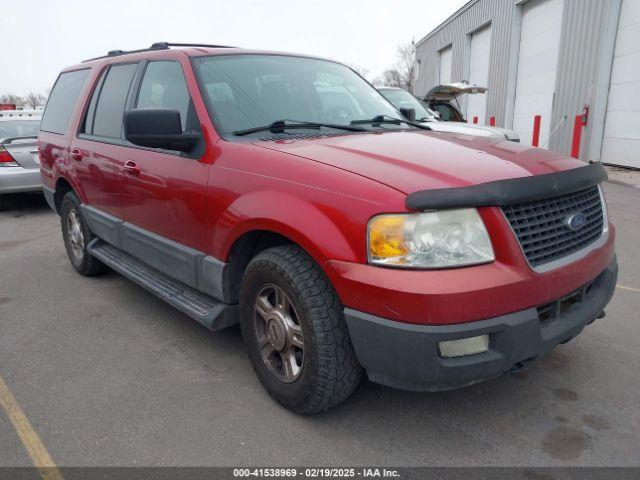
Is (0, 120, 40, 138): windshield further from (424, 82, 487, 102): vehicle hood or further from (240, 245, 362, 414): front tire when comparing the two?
(240, 245, 362, 414): front tire

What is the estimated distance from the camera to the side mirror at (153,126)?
273 cm

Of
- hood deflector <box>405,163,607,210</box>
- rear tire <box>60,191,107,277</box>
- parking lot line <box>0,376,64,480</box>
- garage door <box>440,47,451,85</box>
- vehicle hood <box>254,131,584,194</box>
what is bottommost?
parking lot line <box>0,376,64,480</box>

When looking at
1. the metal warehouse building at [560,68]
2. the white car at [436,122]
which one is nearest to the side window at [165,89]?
the white car at [436,122]

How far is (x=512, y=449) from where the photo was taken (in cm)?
235

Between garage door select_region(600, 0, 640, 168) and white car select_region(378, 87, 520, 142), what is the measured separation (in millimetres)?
3710

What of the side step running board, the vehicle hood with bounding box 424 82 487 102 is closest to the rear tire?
the side step running board

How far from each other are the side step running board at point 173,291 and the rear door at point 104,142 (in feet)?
1.22

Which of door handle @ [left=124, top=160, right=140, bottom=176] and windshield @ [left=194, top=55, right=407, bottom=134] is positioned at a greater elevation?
windshield @ [left=194, top=55, right=407, bottom=134]

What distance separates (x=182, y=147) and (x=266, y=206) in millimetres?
809

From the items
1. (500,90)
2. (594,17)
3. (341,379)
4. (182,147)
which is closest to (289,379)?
(341,379)

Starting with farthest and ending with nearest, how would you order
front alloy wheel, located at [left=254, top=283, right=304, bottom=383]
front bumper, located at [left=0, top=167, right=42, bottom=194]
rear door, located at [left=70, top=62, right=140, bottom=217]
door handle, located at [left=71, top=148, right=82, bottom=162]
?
front bumper, located at [left=0, top=167, right=42, bottom=194]
door handle, located at [left=71, top=148, right=82, bottom=162]
rear door, located at [left=70, top=62, right=140, bottom=217]
front alloy wheel, located at [left=254, top=283, right=304, bottom=383]

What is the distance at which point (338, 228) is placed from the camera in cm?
219

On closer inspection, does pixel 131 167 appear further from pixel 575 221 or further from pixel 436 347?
pixel 575 221

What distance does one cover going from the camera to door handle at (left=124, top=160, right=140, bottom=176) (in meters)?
3.46
